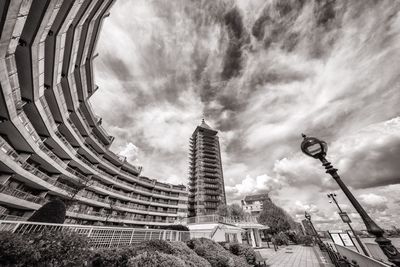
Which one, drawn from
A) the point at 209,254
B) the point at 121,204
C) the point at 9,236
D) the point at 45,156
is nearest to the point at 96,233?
the point at 9,236

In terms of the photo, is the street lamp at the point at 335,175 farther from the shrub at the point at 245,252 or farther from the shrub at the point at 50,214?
the shrub at the point at 50,214

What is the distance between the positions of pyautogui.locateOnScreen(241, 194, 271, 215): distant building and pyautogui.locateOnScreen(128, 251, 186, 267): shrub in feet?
307

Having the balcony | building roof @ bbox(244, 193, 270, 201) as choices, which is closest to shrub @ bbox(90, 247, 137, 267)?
the balcony

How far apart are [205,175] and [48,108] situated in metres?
50.3

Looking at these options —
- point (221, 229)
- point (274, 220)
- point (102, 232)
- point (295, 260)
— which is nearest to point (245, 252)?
point (221, 229)

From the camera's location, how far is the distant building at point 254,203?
86500 millimetres

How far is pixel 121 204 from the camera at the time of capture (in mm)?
32344

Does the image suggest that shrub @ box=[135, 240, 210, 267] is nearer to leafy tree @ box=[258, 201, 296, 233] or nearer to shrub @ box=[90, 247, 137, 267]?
shrub @ box=[90, 247, 137, 267]

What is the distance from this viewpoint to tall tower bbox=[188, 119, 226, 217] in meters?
52.4

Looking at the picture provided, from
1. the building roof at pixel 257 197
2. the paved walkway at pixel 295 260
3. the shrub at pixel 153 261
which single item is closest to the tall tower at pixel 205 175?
the paved walkway at pixel 295 260

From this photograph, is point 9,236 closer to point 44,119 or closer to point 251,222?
point 44,119

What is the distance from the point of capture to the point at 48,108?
14.6m

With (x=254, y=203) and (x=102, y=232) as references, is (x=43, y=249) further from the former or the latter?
(x=254, y=203)

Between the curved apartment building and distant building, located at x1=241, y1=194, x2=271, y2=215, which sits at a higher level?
distant building, located at x1=241, y1=194, x2=271, y2=215
